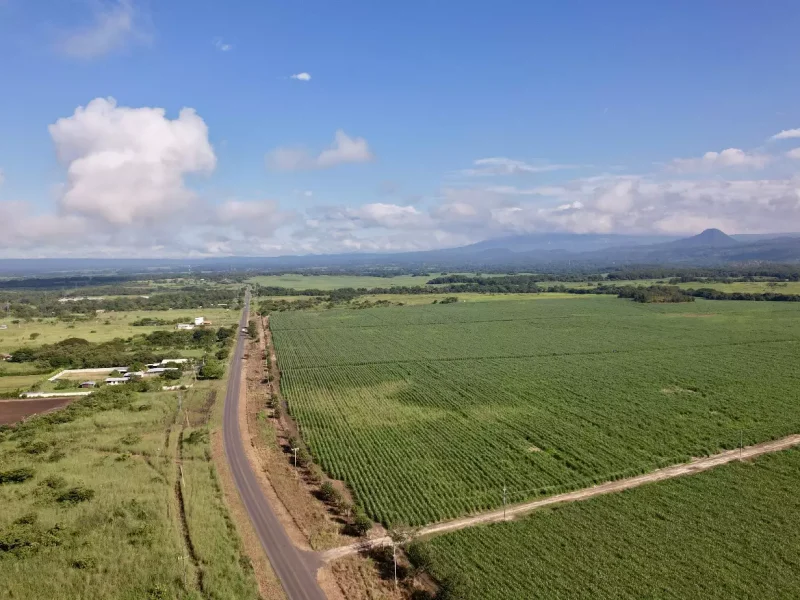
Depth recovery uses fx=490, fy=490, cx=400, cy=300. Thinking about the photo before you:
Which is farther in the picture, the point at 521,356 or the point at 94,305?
the point at 94,305

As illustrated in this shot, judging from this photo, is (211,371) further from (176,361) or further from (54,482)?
(54,482)

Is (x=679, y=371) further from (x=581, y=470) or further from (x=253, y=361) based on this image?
(x=253, y=361)

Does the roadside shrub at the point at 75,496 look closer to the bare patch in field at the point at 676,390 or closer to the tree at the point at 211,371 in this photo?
the tree at the point at 211,371

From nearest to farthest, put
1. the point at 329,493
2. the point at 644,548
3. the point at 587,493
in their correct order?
the point at 644,548 → the point at 587,493 → the point at 329,493

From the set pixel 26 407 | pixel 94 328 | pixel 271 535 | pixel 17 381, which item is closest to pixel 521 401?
pixel 271 535

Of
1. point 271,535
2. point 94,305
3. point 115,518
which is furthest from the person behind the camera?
point 94,305

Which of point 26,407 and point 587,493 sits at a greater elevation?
point 26,407

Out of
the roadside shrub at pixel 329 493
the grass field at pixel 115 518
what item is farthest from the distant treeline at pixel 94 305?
the roadside shrub at pixel 329 493
